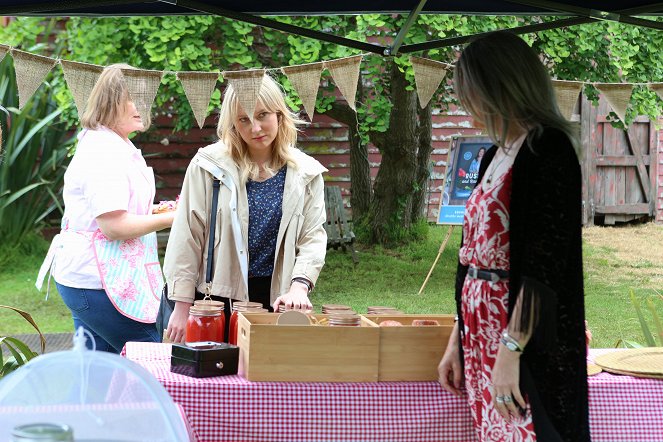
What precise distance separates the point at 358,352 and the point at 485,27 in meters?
6.07

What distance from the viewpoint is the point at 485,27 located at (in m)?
7.98

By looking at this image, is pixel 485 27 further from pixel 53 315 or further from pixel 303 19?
pixel 53 315

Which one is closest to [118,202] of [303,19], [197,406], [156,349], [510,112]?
[156,349]

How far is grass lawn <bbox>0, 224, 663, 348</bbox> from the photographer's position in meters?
8.50

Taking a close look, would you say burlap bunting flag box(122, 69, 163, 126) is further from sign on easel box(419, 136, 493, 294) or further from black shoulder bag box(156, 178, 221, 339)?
sign on easel box(419, 136, 493, 294)

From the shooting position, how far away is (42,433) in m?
1.21

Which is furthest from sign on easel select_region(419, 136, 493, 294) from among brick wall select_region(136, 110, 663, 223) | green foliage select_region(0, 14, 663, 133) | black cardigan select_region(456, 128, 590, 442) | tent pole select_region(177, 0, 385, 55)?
black cardigan select_region(456, 128, 590, 442)

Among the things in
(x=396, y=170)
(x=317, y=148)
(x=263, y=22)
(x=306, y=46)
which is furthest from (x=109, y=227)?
(x=317, y=148)

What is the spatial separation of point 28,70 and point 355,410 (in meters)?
1.85

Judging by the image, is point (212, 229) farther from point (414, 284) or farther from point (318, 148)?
point (318, 148)

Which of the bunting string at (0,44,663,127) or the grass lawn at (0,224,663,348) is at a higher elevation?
the bunting string at (0,44,663,127)

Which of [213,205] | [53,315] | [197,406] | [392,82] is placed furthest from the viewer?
[392,82]

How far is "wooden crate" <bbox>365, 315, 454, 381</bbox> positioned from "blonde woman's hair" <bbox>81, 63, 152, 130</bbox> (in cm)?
146

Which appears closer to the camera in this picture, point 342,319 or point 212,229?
point 342,319
